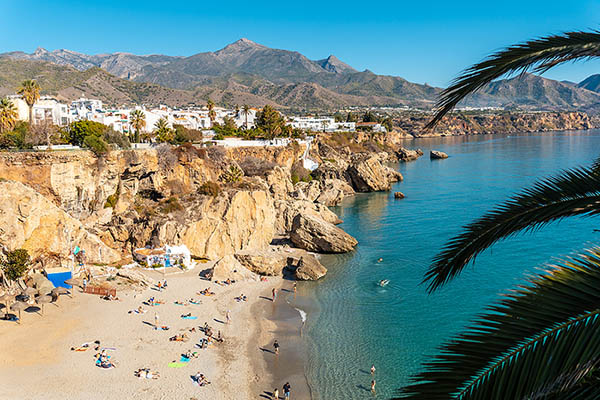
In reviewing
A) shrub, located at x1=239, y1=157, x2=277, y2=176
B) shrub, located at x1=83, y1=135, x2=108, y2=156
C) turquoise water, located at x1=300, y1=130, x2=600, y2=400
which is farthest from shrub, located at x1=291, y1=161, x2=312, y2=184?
shrub, located at x1=83, y1=135, x2=108, y2=156

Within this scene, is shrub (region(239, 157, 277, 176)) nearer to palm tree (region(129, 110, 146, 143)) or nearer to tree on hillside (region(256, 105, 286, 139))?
palm tree (region(129, 110, 146, 143))

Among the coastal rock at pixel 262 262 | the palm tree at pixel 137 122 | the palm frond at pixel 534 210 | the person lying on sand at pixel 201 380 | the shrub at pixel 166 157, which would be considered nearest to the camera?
the palm frond at pixel 534 210

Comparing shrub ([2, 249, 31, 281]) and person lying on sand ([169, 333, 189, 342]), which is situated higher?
shrub ([2, 249, 31, 281])

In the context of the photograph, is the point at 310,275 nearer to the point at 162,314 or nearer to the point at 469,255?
the point at 162,314

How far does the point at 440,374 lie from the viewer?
3.16m

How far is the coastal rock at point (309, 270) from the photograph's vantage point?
3151 cm

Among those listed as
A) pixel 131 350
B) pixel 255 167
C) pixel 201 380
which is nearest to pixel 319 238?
pixel 131 350

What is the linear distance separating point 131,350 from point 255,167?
36.4 metres

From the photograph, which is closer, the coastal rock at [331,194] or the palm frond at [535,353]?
the palm frond at [535,353]

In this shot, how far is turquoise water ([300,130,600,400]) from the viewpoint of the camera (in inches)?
817

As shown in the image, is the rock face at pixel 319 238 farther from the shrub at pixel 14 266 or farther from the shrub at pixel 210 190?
the shrub at pixel 14 266

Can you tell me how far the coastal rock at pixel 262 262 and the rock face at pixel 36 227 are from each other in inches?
381

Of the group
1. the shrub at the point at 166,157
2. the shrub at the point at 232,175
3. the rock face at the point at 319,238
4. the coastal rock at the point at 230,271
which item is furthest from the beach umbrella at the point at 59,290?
the shrub at the point at 232,175

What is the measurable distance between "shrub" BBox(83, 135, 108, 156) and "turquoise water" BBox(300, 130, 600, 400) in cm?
2082
